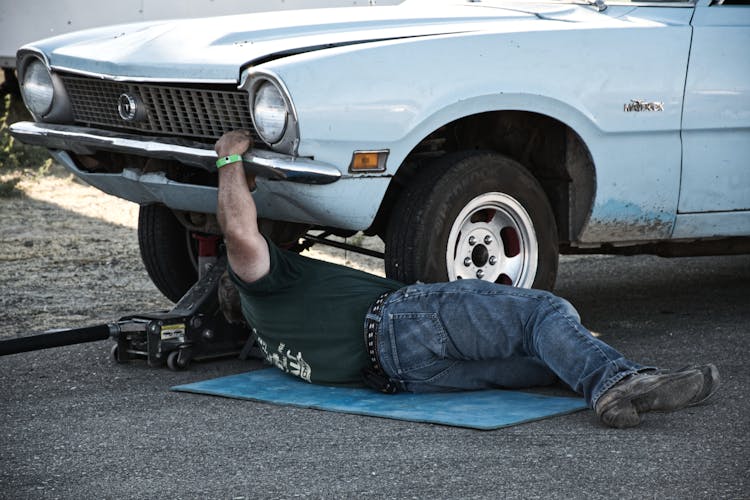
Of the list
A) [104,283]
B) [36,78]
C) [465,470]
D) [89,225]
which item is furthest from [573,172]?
[89,225]

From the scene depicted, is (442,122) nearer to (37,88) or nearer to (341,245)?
(341,245)

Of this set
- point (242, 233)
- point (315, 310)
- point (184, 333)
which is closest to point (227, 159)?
point (242, 233)

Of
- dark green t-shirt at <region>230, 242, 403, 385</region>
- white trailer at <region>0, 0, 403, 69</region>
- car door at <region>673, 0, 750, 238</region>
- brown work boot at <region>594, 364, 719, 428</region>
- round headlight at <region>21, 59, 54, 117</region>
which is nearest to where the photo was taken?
brown work boot at <region>594, 364, 719, 428</region>

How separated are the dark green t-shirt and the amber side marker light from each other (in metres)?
0.38

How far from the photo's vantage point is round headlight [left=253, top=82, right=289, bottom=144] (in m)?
4.55

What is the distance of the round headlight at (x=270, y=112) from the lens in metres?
4.55

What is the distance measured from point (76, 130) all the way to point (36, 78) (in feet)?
1.45

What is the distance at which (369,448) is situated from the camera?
385cm

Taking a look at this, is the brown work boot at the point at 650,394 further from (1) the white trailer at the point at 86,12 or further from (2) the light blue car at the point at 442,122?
(1) the white trailer at the point at 86,12

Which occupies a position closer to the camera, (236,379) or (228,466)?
(228,466)

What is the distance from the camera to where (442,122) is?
477cm

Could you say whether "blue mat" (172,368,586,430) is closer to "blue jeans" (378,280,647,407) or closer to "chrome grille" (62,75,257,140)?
"blue jeans" (378,280,647,407)

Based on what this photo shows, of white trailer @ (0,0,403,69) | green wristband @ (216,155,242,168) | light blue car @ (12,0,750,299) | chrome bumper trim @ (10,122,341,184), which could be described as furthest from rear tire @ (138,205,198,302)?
white trailer @ (0,0,403,69)

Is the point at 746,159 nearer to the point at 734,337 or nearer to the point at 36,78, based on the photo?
the point at 734,337
